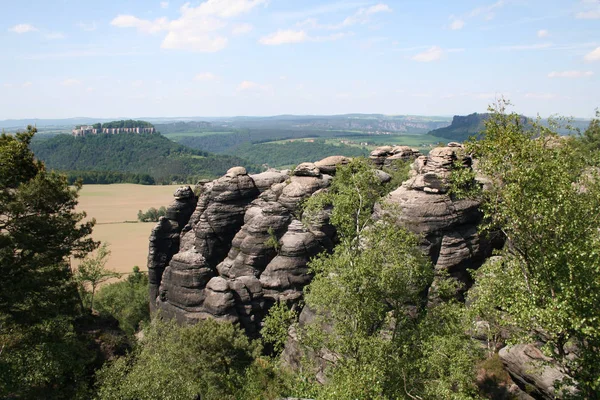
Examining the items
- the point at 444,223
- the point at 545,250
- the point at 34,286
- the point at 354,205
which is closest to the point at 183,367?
the point at 34,286

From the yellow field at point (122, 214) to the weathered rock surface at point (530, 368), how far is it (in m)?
70.9

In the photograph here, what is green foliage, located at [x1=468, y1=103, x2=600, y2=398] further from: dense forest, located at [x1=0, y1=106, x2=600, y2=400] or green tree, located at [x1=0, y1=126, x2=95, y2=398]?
green tree, located at [x1=0, y1=126, x2=95, y2=398]

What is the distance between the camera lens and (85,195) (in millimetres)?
158500

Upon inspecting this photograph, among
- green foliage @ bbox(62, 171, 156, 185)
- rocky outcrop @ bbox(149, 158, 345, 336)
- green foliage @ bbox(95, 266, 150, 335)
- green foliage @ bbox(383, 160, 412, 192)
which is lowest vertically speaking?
green foliage @ bbox(95, 266, 150, 335)

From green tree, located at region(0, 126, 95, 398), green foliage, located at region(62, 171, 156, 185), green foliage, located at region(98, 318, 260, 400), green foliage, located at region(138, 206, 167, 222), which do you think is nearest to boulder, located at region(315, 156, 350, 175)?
green foliage, located at region(98, 318, 260, 400)

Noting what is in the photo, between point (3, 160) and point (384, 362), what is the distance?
878 inches

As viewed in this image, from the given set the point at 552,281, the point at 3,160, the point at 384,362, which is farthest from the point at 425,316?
the point at 3,160

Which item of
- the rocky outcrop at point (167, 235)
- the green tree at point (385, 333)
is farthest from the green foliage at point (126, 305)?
the green tree at point (385, 333)

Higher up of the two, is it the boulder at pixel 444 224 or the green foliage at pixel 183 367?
the boulder at pixel 444 224

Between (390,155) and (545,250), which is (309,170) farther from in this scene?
(545,250)

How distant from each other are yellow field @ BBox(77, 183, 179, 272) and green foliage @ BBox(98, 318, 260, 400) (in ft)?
174

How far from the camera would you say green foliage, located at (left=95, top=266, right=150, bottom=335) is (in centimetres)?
4784

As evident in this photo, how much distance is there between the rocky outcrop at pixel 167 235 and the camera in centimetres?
4797

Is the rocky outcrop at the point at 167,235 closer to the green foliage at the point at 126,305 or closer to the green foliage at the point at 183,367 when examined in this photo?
the green foliage at the point at 126,305
